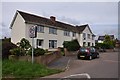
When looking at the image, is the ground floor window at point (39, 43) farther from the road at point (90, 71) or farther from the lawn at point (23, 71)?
the lawn at point (23, 71)

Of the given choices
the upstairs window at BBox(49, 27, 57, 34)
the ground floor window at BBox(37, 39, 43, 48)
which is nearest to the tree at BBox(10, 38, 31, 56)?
the ground floor window at BBox(37, 39, 43, 48)

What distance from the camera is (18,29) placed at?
119 feet

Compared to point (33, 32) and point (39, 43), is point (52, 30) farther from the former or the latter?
point (33, 32)

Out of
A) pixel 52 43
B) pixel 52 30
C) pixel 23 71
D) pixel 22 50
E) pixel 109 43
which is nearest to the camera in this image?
pixel 23 71

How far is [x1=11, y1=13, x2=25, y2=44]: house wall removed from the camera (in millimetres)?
35312

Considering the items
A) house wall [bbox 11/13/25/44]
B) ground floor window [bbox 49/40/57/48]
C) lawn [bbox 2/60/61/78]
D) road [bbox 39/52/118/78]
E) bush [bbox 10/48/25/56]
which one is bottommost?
road [bbox 39/52/118/78]

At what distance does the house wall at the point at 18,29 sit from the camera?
35.3 metres

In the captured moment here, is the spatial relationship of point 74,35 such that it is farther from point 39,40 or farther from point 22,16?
point 22,16

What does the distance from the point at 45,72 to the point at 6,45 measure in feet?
24.7

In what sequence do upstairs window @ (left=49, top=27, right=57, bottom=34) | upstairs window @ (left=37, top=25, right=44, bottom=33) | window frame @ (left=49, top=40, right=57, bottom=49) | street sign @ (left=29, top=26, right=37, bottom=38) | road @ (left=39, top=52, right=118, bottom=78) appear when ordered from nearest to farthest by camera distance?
road @ (left=39, top=52, right=118, bottom=78), street sign @ (left=29, top=26, right=37, bottom=38), upstairs window @ (left=37, top=25, right=44, bottom=33), upstairs window @ (left=49, top=27, right=57, bottom=34), window frame @ (left=49, top=40, right=57, bottom=49)

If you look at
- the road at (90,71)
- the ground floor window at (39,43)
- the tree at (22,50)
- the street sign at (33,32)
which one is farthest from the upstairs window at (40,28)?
the street sign at (33,32)

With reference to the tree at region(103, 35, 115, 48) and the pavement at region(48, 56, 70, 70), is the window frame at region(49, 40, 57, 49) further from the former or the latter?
the pavement at region(48, 56, 70, 70)

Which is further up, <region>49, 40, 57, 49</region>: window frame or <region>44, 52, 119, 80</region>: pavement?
<region>49, 40, 57, 49</region>: window frame

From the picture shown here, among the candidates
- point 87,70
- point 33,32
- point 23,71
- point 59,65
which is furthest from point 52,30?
→ point 23,71
